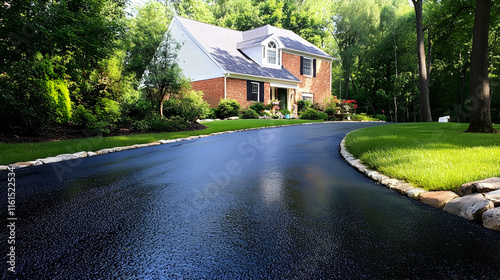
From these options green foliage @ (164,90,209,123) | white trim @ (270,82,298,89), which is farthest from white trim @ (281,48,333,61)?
green foliage @ (164,90,209,123)

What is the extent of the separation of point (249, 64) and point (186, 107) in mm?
11093

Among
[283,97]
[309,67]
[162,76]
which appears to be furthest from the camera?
[309,67]

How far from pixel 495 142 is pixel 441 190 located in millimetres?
4376

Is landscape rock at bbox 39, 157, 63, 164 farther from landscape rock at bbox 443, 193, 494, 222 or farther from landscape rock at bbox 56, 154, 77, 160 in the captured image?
landscape rock at bbox 443, 193, 494, 222

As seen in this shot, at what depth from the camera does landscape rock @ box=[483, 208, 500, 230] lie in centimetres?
284

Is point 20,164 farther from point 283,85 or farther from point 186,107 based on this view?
point 283,85

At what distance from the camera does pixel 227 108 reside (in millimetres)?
19812

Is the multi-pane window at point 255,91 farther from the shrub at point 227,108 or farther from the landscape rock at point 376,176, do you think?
the landscape rock at point 376,176

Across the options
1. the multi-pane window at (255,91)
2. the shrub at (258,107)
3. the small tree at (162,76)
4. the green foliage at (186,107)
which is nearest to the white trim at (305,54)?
the multi-pane window at (255,91)

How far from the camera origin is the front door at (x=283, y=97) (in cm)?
2673

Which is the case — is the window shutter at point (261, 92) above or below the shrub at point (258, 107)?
above

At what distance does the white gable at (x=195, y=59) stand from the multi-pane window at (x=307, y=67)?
33.2ft

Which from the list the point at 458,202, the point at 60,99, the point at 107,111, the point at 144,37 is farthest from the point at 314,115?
the point at 458,202

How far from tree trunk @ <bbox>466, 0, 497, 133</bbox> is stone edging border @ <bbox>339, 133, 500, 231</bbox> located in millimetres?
7050
